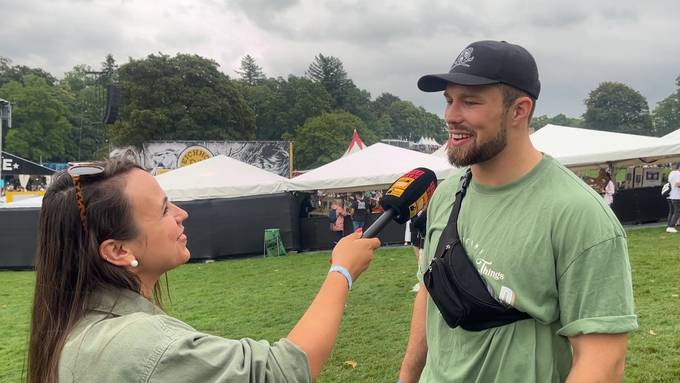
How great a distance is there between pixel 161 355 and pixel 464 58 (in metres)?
1.51

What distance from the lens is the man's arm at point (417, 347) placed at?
2.43 metres

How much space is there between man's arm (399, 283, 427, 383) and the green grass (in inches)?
50.5

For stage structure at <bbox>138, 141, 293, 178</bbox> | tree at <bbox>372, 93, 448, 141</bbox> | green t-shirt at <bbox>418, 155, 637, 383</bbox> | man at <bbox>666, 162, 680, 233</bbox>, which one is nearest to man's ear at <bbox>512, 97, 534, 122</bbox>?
green t-shirt at <bbox>418, 155, 637, 383</bbox>

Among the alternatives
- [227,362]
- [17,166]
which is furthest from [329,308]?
[17,166]

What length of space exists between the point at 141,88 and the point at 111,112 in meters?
14.8

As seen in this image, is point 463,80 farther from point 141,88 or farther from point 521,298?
point 141,88

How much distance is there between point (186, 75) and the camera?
5328 cm

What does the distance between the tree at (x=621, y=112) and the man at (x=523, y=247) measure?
10183 centimetres

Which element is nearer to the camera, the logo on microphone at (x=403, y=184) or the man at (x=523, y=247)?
the man at (x=523, y=247)

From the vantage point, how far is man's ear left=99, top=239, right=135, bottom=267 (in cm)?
157

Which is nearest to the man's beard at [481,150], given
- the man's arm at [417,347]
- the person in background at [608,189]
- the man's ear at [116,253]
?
the man's arm at [417,347]

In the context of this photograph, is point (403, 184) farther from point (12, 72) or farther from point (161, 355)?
point (12, 72)

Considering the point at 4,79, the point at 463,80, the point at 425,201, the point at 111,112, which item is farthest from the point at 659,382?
the point at 4,79

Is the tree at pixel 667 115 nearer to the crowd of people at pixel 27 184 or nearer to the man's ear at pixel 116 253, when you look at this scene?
the crowd of people at pixel 27 184
